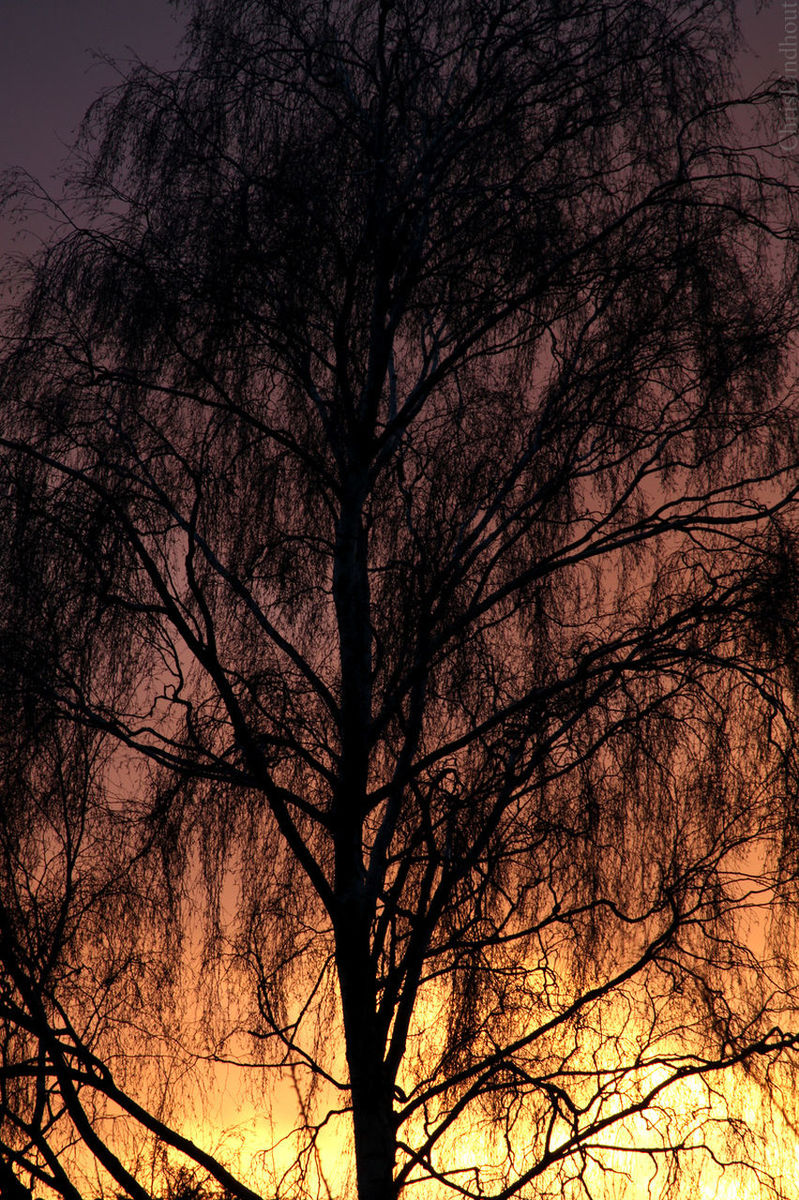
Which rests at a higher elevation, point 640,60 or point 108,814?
point 640,60

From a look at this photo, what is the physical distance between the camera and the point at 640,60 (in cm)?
667

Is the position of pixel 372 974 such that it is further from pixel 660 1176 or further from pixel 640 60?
pixel 640 60

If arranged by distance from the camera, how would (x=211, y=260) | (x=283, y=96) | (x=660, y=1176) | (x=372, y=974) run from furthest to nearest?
1. (x=283, y=96)
2. (x=211, y=260)
3. (x=372, y=974)
4. (x=660, y=1176)

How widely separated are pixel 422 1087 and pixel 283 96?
548cm

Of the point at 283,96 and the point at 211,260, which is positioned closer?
the point at 211,260

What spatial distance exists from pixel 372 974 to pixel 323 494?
107 inches

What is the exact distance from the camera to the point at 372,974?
19.7 ft

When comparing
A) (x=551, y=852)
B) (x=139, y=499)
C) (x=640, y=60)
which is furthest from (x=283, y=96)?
(x=551, y=852)

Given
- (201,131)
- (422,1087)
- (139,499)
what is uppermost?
(201,131)

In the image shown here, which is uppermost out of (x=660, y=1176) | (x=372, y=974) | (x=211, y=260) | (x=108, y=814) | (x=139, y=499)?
(x=211, y=260)

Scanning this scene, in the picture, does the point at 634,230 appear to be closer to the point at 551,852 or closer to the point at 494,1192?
the point at 551,852

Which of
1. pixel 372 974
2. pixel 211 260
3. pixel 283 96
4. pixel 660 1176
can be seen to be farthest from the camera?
pixel 283 96

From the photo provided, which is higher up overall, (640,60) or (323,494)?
(640,60)

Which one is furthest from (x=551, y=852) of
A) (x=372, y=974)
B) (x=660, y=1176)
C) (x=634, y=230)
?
(x=634, y=230)
